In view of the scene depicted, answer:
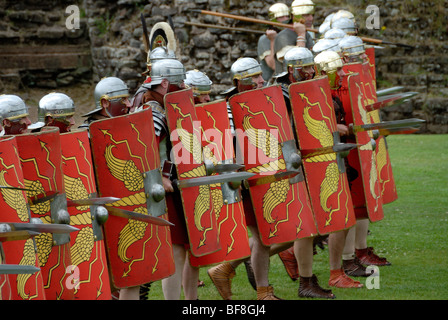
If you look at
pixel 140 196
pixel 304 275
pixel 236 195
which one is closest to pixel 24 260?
pixel 140 196

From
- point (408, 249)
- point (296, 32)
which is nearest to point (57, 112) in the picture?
point (408, 249)

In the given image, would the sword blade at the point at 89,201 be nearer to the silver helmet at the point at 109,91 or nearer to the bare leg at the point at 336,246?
the silver helmet at the point at 109,91

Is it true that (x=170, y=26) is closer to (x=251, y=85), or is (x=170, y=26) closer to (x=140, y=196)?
(x=251, y=85)

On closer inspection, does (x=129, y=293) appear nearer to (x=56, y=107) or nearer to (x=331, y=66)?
(x=56, y=107)

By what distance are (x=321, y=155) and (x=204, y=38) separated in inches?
374

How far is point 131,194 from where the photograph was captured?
209 inches

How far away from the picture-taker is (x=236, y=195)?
20.2 feet

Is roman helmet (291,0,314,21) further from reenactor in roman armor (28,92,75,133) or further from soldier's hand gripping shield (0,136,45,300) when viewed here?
soldier's hand gripping shield (0,136,45,300)

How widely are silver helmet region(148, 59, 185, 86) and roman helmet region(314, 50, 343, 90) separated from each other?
181cm

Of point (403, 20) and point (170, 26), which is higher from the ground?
point (170, 26)

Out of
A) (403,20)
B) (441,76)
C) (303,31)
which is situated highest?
(303,31)

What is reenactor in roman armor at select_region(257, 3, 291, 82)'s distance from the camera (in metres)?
10.5
